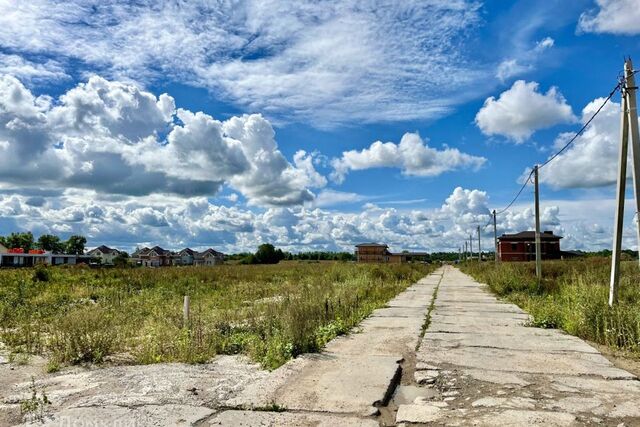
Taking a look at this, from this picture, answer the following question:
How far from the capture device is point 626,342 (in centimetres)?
643

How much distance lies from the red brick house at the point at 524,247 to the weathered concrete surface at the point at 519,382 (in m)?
84.4

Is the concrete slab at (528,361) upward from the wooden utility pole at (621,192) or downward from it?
downward

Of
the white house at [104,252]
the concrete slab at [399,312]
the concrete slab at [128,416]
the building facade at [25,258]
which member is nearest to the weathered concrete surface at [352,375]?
the concrete slab at [128,416]

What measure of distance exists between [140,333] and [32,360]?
183 centimetres

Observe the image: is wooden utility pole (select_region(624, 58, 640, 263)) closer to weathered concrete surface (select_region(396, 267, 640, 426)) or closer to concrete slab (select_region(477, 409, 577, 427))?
weathered concrete surface (select_region(396, 267, 640, 426))

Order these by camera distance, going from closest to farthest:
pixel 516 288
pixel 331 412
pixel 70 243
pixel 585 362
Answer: pixel 331 412, pixel 585 362, pixel 516 288, pixel 70 243

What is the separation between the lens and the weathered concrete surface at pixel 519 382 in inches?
151

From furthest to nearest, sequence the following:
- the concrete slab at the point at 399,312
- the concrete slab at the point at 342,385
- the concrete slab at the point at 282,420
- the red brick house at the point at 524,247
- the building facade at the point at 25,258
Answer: the red brick house at the point at 524,247 < the building facade at the point at 25,258 < the concrete slab at the point at 399,312 < the concrete slab at the point at 342,385 < the concrete slab at the point at 282,420

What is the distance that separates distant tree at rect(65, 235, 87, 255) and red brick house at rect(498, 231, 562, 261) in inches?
3747

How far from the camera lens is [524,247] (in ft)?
286

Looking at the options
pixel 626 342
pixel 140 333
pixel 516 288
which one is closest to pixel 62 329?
pixel 140 333

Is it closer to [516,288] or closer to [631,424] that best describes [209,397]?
[631,424]

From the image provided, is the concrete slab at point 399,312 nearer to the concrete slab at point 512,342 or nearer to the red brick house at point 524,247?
the concrete slab at point 512,342

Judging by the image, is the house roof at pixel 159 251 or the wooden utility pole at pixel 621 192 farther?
the house roof at pixel 159 251
